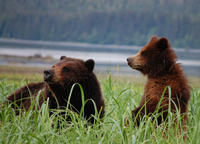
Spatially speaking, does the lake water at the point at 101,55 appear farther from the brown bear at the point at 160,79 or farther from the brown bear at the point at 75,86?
the brown bear at the point at 75,86

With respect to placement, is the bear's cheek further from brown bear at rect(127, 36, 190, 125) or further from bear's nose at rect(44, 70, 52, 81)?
bear's nose at rect(44, 70, 52, 81)

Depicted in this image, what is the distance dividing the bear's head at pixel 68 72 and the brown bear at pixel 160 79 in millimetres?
787

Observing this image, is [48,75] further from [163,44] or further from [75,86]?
[163,44]

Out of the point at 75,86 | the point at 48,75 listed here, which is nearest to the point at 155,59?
the point at 75,86

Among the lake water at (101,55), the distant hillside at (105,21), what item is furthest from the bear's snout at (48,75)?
the distant hillside at (105,21)

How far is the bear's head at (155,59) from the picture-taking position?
15.8 feet

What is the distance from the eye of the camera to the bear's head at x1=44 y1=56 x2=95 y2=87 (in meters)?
4.42

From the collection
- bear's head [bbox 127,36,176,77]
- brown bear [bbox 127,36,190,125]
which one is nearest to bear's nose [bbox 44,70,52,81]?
brown bear [bbox 127,36,190,125]

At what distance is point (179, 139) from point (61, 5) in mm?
160269

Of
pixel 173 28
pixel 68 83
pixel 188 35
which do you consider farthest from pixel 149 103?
pixel 173 28

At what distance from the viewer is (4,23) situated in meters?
135

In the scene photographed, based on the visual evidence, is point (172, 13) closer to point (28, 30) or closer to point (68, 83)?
point (28, 30)

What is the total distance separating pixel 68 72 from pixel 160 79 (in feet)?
4.27

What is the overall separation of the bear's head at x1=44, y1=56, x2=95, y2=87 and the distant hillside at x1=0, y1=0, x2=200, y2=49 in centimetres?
10857
